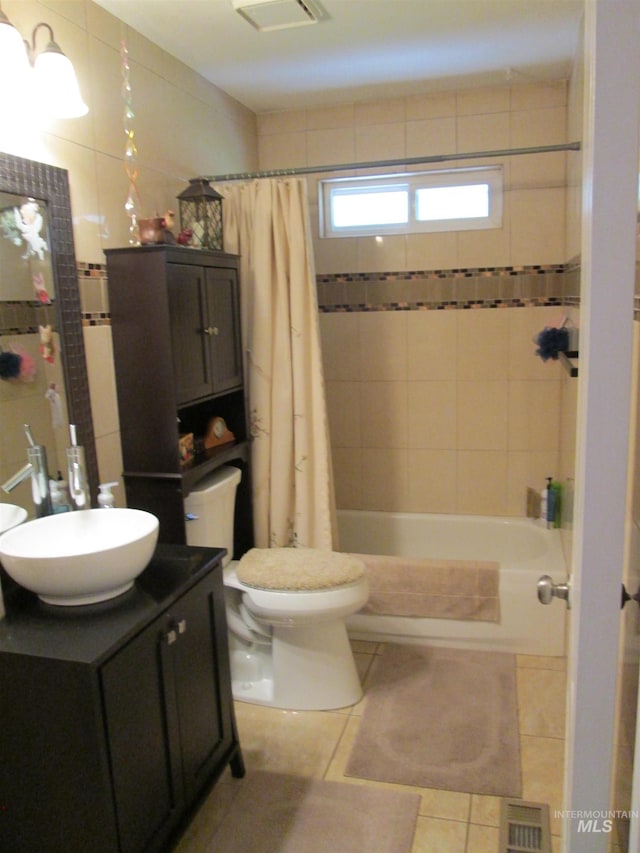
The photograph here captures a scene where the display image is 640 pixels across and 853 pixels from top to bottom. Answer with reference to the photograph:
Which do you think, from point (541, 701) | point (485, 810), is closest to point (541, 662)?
point (541, 701)

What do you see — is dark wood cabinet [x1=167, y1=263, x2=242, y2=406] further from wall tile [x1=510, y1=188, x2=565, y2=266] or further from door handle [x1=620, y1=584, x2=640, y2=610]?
door handle [x1=620, y1=584, x2=640, y2=610]

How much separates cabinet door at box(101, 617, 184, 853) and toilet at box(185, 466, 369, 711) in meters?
0.75

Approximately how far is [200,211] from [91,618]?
5.62ft

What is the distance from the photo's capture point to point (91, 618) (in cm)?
156

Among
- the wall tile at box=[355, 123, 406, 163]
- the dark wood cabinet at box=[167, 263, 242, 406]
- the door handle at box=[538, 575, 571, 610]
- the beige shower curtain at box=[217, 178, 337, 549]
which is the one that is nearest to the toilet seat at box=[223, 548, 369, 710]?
the beige shower curtain at box=[217, 178, 337, 549]

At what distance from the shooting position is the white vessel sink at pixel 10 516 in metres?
1.76

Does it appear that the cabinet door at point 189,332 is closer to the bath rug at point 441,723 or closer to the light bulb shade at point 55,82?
the light bulb shade at point 55,82

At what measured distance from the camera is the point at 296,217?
110 inches

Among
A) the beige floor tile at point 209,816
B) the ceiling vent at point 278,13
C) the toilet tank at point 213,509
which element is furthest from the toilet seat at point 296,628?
the ceiling vent at point 278,13

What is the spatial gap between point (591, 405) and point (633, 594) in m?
0.36

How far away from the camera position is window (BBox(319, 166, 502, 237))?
332 centimetres

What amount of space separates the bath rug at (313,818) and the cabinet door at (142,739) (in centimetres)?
31

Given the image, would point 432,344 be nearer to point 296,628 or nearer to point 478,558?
point 478,558

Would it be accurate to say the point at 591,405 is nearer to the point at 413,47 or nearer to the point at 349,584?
the point at 349,584
